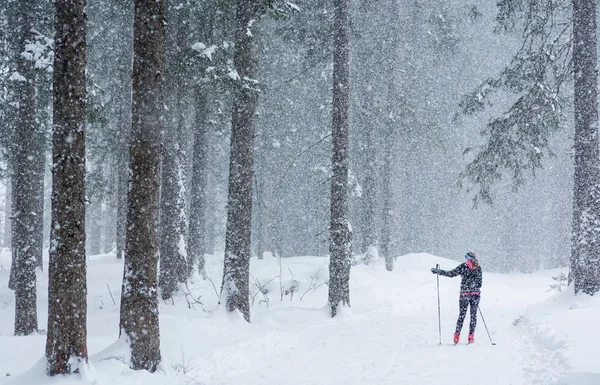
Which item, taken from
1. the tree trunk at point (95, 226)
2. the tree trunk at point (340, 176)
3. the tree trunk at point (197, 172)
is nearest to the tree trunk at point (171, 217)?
the tree trunk at point (197, 172)

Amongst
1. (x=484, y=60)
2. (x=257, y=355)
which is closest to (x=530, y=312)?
(x=257, y=355)

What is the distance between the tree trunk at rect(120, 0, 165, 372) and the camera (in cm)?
732

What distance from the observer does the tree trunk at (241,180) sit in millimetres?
11281

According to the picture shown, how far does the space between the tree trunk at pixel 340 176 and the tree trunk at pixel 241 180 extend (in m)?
2.99

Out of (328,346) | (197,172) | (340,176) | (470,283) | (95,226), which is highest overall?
(197,172)

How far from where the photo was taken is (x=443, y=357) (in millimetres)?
9031

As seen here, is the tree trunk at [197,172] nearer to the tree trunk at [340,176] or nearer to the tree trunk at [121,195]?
the tree trunk at [121,195]

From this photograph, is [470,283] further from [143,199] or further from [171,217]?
[171,217]

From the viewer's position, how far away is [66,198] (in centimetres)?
638

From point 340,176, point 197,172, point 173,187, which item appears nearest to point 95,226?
point 197,172

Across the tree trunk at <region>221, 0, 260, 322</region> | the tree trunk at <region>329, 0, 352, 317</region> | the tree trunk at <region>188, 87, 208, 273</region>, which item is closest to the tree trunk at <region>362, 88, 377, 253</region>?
the tree trunk at <region>188, 87, 208, 273</region>

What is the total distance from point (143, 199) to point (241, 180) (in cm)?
414

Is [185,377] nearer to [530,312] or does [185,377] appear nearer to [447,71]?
[530,312]

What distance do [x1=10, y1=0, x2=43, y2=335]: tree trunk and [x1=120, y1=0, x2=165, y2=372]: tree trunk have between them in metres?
4.60
